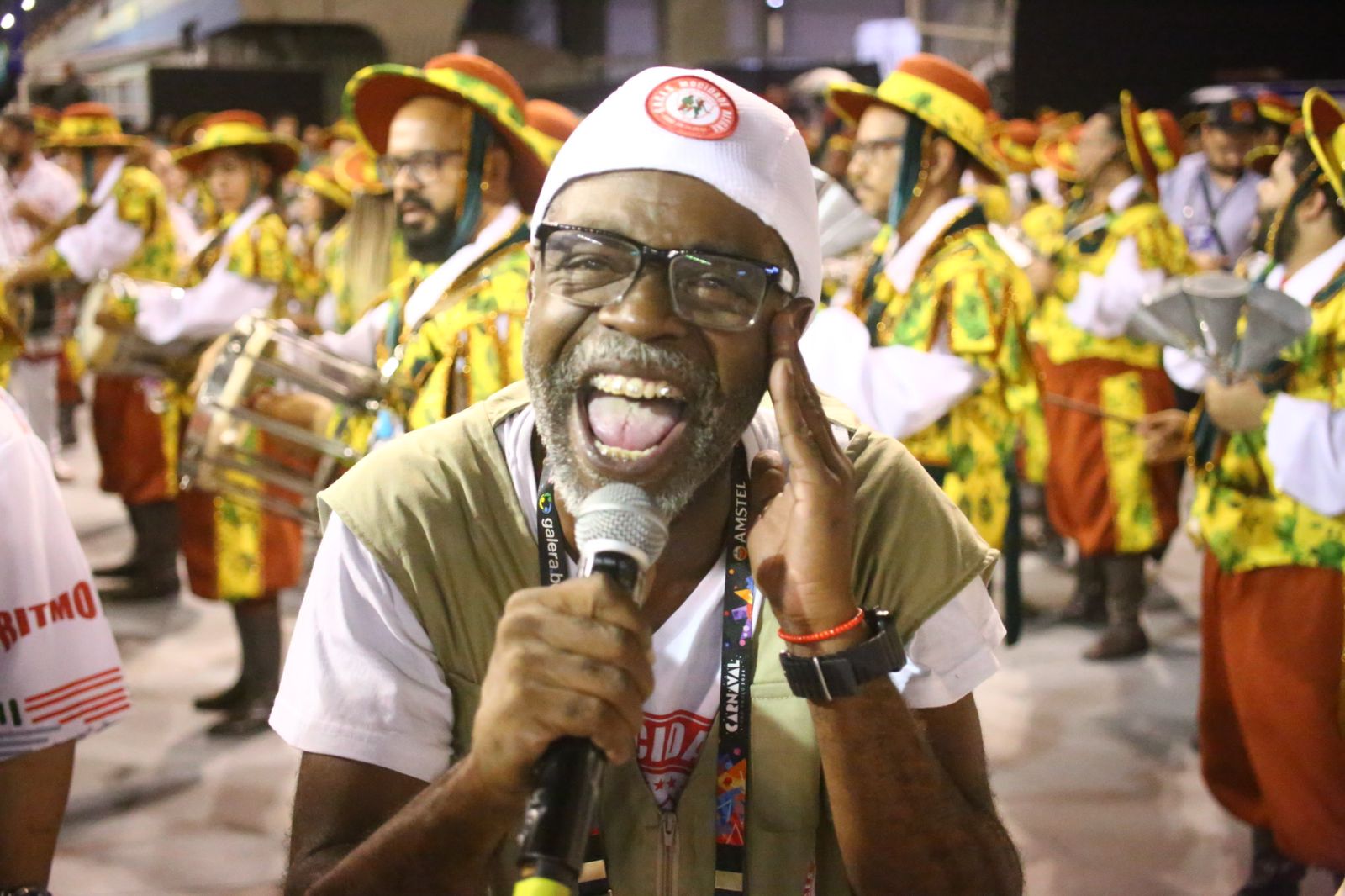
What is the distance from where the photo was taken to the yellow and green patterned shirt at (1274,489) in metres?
3.25

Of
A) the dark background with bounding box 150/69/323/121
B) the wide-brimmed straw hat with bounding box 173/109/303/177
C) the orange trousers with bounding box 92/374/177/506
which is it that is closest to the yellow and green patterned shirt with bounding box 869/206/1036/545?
the wide-brimmed straw hat with bounding box 173/109/303/177

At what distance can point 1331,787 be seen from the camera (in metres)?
3.26

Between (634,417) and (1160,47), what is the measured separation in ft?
49.7

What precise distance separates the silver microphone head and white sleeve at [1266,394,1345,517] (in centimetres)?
242

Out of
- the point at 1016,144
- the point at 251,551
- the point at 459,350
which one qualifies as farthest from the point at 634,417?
the point at 1016,144

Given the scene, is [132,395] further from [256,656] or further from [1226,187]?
[1226,187]

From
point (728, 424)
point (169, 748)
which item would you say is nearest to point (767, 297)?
point (728, 424)

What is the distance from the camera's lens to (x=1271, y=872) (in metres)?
3.55

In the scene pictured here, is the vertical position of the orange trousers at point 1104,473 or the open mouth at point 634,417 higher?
the open mouth at point 634,417

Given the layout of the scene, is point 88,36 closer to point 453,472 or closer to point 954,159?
point 954,159

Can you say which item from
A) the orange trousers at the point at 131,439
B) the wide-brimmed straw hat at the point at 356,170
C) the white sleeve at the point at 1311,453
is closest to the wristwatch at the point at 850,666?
the white sleeve at the point at 1311,453

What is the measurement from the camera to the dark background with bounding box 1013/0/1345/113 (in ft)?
47.4

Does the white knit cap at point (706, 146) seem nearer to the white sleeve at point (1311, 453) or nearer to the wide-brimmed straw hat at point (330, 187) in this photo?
the white sleeve at point (1311, 453)

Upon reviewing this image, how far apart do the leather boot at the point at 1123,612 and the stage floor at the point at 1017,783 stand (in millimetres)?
90
